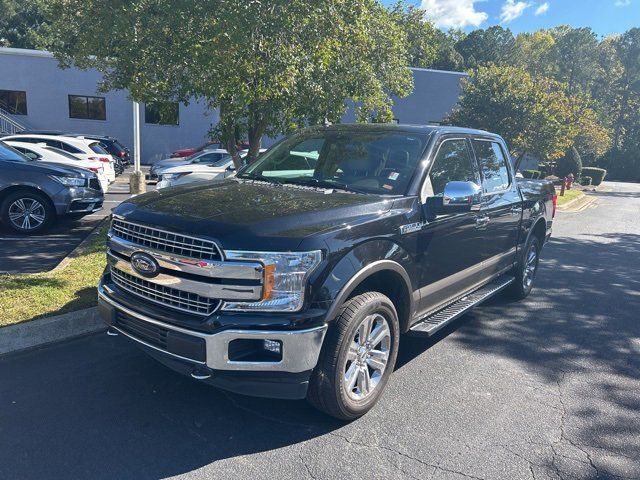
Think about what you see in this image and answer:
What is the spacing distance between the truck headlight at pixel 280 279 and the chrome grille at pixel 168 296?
14 cm

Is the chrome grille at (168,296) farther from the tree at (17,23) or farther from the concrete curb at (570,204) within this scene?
the tree at (17,23)

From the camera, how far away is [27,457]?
3021 mm

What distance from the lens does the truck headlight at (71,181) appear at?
8773mm

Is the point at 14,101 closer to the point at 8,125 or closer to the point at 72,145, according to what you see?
the point at 8,125

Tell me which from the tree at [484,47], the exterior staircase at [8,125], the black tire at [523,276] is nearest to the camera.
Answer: the black tire at [523,276]

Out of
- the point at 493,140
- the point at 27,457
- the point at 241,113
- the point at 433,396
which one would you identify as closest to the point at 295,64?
the point at 241,113

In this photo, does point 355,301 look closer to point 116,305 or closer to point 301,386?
point 301,386

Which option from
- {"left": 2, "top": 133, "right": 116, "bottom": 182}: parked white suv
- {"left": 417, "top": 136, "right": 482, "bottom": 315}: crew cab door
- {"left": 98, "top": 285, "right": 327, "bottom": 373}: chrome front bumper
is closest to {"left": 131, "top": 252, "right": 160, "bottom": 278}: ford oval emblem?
{"left": 98, "top": 285, "right": 327, "bottom": 373}: chrome front bumper

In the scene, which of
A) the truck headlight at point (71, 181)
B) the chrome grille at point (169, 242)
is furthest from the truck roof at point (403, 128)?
the truck headlight at point (71, 181)

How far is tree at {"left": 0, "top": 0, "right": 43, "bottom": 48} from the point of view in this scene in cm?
4247

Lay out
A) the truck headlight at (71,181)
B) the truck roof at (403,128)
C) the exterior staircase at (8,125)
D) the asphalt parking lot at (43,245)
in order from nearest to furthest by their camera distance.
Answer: the truck roof at (403,128)
the asphalt parking lot at (43,245)
the truck headlight at (71,181)
the exterior staircase at (8,125)

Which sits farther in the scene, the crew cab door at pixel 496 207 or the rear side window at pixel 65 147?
the rear side window at pixel 65 147

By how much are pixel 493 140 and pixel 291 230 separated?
347 centimetres

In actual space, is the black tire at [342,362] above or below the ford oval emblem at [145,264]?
below
